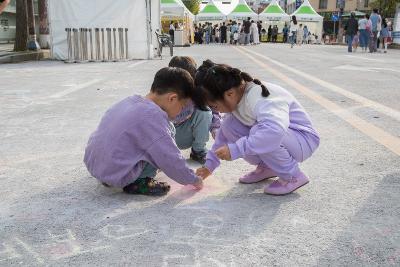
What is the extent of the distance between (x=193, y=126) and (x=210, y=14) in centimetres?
3166

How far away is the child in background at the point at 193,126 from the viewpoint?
299cm

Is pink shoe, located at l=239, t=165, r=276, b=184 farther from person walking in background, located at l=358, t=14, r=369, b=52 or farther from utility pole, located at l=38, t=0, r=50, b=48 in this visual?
person walking in background, located at l=358, t=14, r=369, b=52

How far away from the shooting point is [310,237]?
1949 millimetres

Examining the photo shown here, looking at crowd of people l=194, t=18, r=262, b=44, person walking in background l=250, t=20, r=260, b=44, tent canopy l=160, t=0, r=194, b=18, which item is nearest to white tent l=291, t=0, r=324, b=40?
crowd of people l=194, t=18, r=262, b=44

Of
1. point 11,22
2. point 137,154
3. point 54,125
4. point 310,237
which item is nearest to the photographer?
point 310,237

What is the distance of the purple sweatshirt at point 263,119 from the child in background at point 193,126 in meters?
0.52

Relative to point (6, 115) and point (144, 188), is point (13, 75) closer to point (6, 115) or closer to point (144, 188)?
point (6, 115)

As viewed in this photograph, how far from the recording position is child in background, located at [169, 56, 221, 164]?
9.82 feet

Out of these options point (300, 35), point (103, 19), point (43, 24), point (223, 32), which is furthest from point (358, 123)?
point (300, 35)

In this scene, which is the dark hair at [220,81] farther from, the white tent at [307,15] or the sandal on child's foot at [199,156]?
the white tent at [307,15]

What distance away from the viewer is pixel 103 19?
43.5 ft

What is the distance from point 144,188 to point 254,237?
0.73m

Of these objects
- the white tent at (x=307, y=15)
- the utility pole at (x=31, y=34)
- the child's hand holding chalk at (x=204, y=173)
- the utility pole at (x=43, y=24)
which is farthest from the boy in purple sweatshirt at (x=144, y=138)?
the white tent at (x=307, y=15)

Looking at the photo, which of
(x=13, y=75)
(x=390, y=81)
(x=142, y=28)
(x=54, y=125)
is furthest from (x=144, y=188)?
(x=142, y=28)
